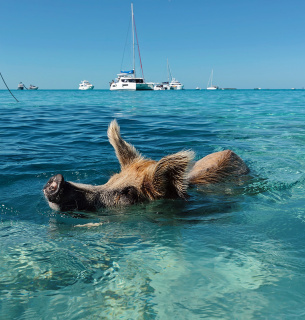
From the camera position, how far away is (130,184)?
17.3ft

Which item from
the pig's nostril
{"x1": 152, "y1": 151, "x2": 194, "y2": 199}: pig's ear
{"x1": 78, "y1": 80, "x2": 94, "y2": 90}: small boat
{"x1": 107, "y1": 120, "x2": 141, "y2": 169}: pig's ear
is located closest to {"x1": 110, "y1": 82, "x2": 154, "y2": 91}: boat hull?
{"x1": 78, "y1": 80, "x2": 94, "y2": 90}: small boat

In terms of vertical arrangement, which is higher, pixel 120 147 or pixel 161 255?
pixel 120 147

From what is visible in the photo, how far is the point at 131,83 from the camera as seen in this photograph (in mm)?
119312

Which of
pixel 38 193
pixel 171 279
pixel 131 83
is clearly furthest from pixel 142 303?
pixel 131 83

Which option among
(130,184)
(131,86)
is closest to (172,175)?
(130,184)

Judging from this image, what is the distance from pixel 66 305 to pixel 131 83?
394 ft

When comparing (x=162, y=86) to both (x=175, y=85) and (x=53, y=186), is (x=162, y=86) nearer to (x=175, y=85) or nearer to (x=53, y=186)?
(x=175, y=85)

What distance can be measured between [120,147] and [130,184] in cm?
89

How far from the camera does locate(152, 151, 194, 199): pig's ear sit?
4785 millimetres

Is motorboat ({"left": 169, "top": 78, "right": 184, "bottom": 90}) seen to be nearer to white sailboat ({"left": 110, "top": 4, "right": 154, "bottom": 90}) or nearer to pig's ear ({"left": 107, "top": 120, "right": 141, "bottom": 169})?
white sailboat ({"left": 110, "top": 4, "right": 154, "bottom": 90})

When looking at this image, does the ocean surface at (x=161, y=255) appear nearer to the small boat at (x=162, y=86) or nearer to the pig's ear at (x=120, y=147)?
the pig's ear at (x=120, y=147)

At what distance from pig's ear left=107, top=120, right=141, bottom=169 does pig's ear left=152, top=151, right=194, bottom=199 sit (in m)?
0.96

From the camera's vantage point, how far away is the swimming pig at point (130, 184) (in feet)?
14.4

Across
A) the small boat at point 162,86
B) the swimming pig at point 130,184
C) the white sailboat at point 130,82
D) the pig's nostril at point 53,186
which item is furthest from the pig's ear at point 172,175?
the small boat at point 162,86
